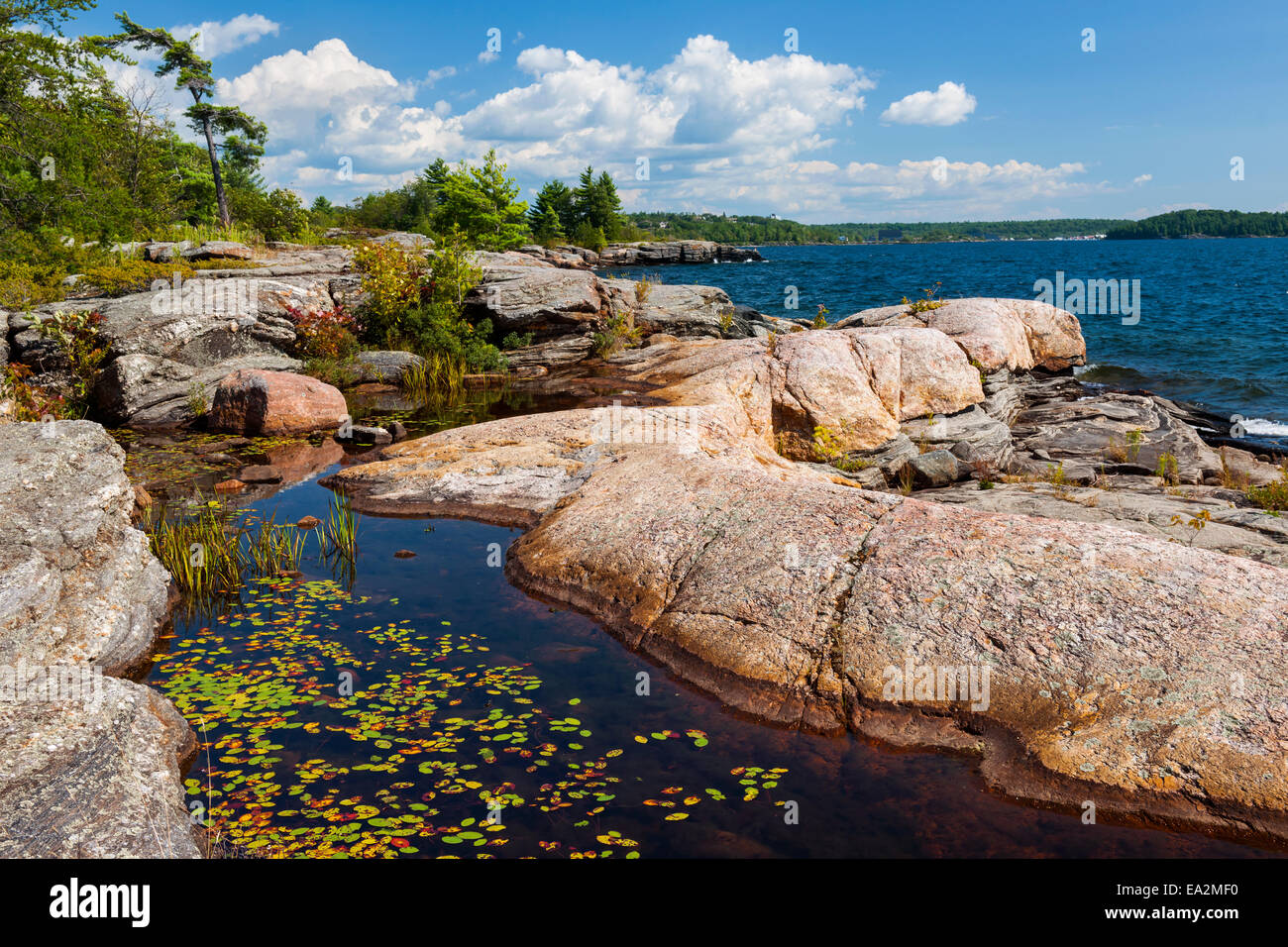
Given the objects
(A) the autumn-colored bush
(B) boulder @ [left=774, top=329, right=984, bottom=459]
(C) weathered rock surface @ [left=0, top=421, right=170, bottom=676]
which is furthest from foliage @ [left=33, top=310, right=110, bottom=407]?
(B) boulder @ [left=774, top=329, right=984, bottom=459]

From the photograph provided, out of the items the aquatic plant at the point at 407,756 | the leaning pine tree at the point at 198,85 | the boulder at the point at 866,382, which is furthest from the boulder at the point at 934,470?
the leaning pine tree at the point at 198,85

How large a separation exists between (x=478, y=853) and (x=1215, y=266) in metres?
120

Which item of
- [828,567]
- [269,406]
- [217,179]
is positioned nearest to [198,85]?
[217,179]

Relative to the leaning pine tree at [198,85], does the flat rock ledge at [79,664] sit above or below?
below

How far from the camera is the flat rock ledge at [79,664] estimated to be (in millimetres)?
4961

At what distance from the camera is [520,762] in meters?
6.47

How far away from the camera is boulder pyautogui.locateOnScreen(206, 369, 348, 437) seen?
17516 millimetres

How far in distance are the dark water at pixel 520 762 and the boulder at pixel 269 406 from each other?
9.28m

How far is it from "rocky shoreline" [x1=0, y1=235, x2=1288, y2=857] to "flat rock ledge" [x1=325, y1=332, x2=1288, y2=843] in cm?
3

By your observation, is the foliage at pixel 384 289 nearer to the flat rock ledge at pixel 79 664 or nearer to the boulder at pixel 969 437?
the flat rock ledge at pixel 79 664

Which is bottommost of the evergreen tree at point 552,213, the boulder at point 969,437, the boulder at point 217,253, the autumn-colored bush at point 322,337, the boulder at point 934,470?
the boulder at point 934,470

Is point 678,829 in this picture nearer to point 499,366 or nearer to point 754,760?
point 754,760

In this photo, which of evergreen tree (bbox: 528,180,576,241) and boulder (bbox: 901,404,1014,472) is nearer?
boulder (bbox: 901,404,1014,472)

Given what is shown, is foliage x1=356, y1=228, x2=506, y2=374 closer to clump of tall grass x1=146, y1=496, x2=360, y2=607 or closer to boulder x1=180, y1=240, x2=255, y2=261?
boulder x1=180, y1=240, x2=255, y2=261
